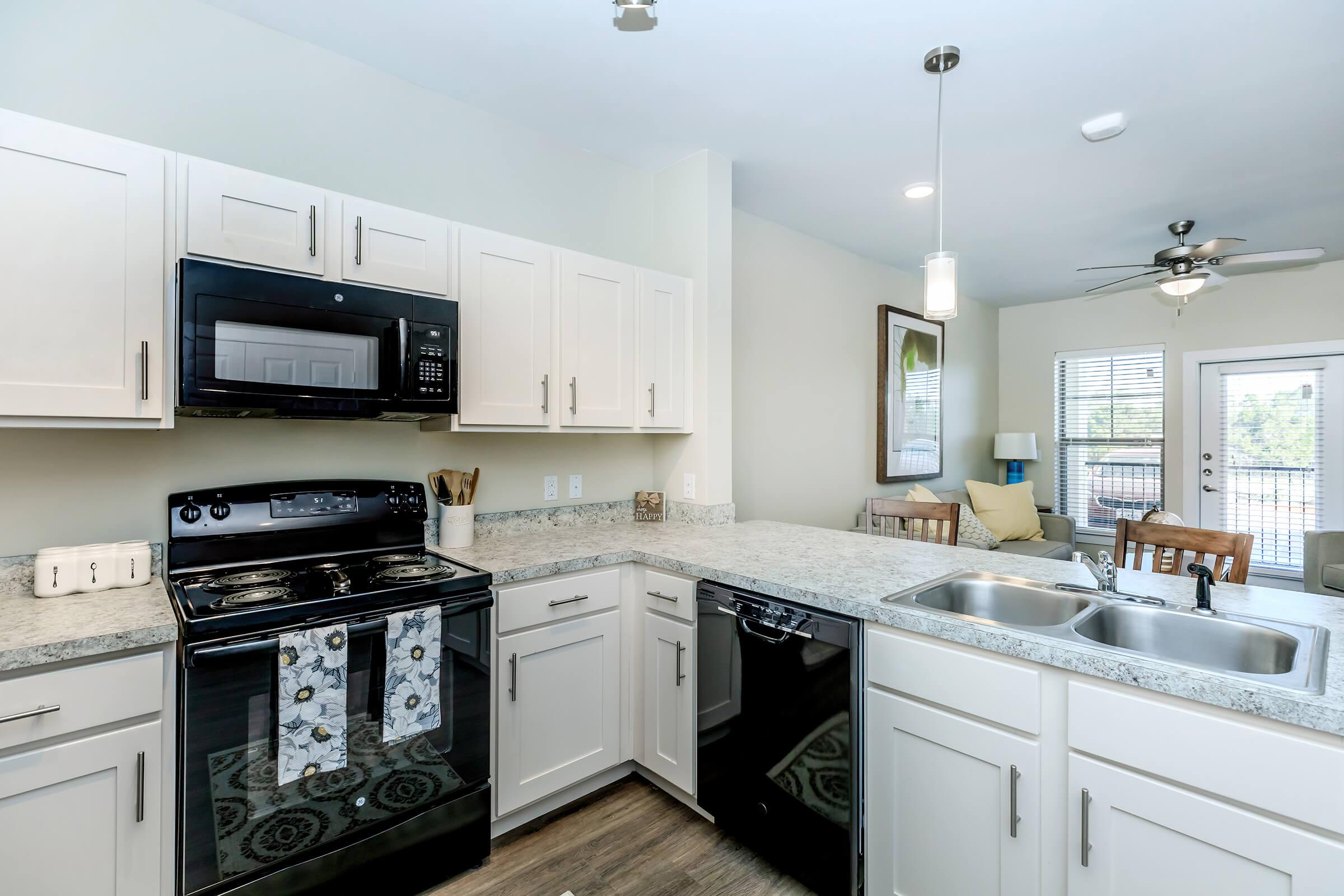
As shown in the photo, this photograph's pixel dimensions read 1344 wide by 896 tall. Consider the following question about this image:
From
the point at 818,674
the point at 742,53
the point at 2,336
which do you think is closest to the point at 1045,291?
the point at 742,53

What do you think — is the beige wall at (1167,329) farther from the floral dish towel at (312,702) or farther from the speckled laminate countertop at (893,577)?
the floral dish towel at (312,702)

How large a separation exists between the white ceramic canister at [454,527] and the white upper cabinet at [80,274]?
92cm

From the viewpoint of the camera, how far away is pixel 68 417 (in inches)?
59.1

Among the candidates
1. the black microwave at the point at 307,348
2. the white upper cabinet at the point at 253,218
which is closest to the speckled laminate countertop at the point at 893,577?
the black microwave at the point at 307,348

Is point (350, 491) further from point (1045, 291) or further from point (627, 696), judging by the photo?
point (1045, 291)

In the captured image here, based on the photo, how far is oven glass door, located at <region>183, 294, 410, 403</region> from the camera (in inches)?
63.2

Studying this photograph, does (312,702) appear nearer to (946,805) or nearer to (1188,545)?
(946,805)

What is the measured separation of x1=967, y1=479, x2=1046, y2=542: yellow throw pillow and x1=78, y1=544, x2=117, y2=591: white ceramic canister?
5017 mm

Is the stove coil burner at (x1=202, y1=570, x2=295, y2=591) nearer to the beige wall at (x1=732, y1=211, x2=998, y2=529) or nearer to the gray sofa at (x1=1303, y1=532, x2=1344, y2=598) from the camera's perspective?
the beige wall at (x1=732, y1=211, x2=998, y2=529)

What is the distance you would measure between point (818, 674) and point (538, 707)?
930 millimetres

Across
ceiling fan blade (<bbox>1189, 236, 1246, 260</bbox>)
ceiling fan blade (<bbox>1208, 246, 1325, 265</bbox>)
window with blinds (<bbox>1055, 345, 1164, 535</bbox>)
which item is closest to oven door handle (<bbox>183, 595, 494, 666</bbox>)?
ceiling fan blade (<bbox>1189, 236, 1246, 260</bbox>)

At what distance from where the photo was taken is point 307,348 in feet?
5.80

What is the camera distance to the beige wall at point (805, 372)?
3.56 metres

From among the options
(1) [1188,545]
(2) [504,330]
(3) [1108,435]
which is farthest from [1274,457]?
(2) [504,330]
